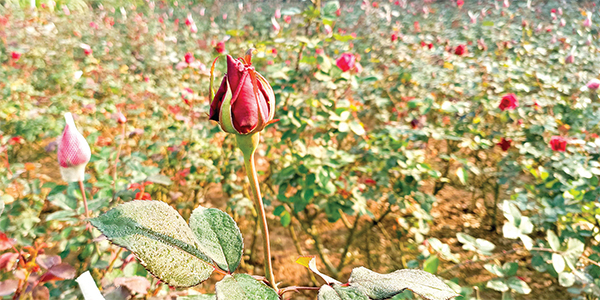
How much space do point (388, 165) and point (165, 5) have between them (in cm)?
456

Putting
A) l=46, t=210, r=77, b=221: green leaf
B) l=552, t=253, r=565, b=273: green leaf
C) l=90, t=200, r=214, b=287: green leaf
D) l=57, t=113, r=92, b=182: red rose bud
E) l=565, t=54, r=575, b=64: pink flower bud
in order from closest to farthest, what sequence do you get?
1. l=90, t=200, r=214, b=287: green leaf
2. l=57, t=113, r=92, b=182: red rose bud
3. l=46, t=210, r=77, b=221: green leaf
4. l=552, t=253, r=565, b=273: green leaf
5. l=565, t=54, r=575, b=64: pink flower bud

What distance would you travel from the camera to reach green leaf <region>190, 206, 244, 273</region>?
0.85 feet

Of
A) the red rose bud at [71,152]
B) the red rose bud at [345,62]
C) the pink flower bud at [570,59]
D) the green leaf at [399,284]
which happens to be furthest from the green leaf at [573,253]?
the pink flower bud at [570,59]

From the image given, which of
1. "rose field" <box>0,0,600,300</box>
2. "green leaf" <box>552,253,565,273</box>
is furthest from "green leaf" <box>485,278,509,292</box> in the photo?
"green leaf" <box>552,253,565,273</box>

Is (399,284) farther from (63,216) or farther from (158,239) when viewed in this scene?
(63,216)

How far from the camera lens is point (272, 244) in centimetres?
172

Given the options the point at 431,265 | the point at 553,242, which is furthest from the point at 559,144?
the point at 431,265

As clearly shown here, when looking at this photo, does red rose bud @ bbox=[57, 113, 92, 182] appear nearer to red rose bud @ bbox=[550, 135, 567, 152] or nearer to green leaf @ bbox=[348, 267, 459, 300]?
green leaf @ bbox=[348, 267, 459, 300]

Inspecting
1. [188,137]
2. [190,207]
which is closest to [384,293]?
[188,137]

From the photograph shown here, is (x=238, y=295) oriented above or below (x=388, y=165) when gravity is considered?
above

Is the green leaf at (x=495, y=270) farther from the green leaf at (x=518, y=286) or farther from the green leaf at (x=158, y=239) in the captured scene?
the green leaf at (x=158, y=239)

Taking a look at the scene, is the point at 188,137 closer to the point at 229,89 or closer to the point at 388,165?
the point at 388,165

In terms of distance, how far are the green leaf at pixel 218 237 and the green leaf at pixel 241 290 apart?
2 centimetres

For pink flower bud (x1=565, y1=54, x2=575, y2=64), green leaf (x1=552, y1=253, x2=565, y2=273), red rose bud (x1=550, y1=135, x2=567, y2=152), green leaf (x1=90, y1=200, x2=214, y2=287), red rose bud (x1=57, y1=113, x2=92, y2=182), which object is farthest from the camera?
pink flower bud (x1=565, y1=54, x2=575, y2=64)
